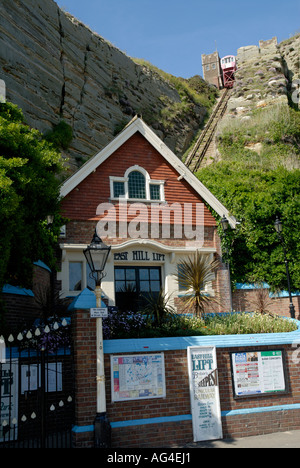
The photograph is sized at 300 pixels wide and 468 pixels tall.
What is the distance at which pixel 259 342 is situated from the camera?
34.9ft

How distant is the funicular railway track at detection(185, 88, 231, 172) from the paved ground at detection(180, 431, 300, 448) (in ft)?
85.2

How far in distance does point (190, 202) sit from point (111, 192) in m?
3.42

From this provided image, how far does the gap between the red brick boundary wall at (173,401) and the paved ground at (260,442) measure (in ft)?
0.87

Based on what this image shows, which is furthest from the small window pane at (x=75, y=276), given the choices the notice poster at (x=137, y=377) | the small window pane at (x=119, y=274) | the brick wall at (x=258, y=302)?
the notice poster at (x=137, y=377)

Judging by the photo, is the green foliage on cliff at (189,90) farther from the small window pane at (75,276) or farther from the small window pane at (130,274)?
the small window pane at (75,276)

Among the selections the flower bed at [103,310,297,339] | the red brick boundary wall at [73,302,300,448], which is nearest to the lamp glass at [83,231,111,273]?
the red brick boundary wall at [73,302,300,448]

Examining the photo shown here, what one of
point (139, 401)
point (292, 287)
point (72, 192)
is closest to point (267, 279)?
point (292, 287)

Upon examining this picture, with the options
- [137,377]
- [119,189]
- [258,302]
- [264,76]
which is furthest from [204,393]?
[264,76]

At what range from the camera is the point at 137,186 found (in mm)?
17406

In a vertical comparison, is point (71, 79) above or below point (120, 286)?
above

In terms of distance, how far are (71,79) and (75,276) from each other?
23.5 m

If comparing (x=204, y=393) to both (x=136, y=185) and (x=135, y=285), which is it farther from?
(x=136, y=185)

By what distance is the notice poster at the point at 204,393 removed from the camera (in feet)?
32.2
